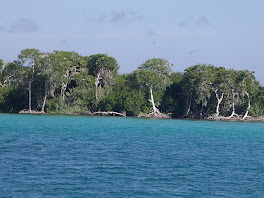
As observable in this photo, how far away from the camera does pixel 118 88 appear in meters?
77.2

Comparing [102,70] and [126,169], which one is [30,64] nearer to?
[102,70]

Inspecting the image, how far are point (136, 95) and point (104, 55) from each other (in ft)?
30.7

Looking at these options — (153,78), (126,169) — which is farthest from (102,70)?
(126,169)

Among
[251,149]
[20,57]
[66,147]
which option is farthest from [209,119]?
[66,147]

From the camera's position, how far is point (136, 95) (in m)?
72.8

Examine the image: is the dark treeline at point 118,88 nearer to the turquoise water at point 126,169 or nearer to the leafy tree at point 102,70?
the leafy tree at point 102,70

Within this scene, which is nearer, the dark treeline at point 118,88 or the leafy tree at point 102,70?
the dark treeline at point 118,88

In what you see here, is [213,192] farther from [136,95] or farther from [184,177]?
[136,95]

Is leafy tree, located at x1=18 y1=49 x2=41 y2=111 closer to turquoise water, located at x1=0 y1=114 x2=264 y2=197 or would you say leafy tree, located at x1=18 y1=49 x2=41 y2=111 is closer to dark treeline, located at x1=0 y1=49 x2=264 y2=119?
dark treeline, located at x1=0 y1=49 x2=264 y2=119

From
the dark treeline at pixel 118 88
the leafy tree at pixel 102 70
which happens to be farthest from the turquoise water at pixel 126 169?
the leafy tree at pixel 102 70

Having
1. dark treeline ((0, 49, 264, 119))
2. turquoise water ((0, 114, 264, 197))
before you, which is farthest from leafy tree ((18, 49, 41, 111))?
turquoise water ((0, 114, 264, 197))

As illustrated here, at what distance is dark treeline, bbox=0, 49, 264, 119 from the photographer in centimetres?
7038

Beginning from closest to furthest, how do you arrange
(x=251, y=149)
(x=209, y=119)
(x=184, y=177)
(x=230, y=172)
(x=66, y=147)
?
(x=184, y=177), (x=230, y=172), (x=66, y=147), (x=251, y=149), (x=209, y=119)

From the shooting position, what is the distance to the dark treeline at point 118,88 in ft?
231
